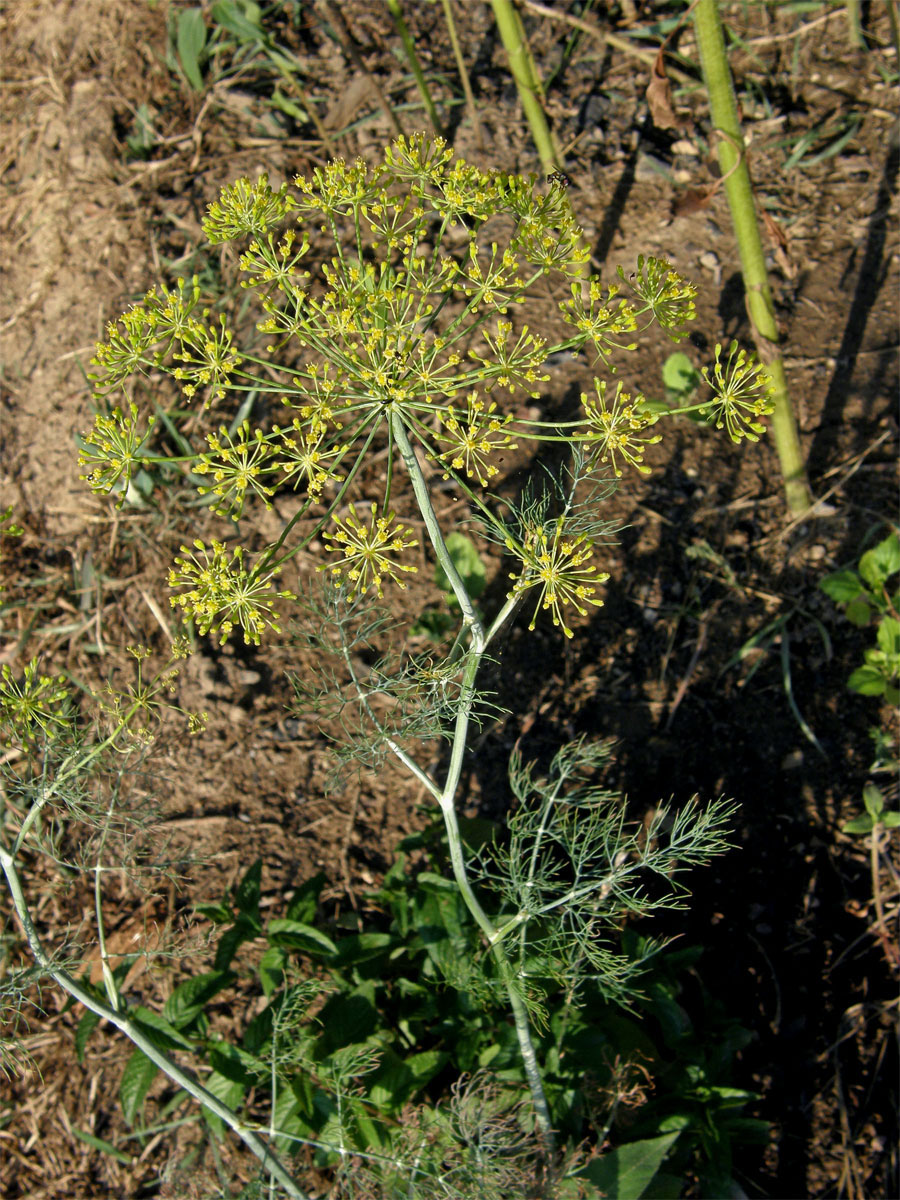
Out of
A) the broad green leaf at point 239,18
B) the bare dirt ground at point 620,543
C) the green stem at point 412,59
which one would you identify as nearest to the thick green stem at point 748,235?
the bare dirt ground at point 620,543

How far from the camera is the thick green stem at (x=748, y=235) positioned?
9.50ft

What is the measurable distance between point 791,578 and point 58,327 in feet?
12.1

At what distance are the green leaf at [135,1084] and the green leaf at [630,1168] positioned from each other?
140 centimetres

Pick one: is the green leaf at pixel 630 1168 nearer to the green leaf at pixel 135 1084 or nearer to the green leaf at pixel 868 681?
the green leaf at pixel 135 1084

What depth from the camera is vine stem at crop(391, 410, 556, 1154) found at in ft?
6.56

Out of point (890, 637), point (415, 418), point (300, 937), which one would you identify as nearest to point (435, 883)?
point (300, 937)

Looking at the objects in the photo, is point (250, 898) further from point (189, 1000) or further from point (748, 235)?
point (748, 235)

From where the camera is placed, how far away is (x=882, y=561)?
3195mm

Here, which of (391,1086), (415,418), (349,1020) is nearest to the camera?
(415,418)

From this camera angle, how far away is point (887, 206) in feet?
12.6

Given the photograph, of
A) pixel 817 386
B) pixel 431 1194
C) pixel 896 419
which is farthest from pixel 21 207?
pixel 431 1194

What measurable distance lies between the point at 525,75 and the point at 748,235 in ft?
3.93

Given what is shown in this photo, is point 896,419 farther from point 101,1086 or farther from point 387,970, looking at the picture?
point 101,1086

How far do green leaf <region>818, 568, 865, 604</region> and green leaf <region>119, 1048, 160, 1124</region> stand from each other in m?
2.86
